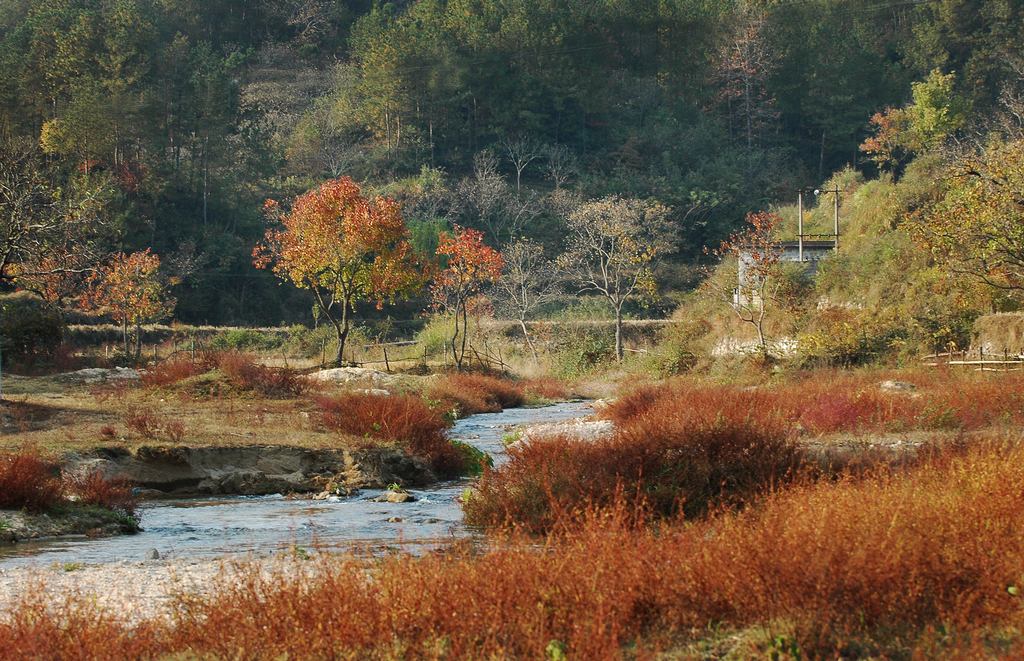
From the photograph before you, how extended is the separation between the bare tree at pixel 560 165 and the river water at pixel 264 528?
2815 inches

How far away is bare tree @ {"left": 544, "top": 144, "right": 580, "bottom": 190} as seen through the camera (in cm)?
9088

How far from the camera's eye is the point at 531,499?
1459 centimetres

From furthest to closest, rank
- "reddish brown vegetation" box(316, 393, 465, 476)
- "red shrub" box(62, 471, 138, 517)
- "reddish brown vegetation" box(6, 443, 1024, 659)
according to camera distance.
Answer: "reddish brown vegetation" box(316, 393, 465, 476), "red shrub" box(62, 471, 138, 517), "reddish brown vegetation" box(6, 443, 1024, 659)

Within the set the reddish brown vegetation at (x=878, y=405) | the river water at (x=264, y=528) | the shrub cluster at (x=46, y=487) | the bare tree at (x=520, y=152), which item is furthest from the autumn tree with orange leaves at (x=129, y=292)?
the bare tree at (x=520, y=152)

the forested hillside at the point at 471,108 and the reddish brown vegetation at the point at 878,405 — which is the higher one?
the forested hillside at the point at 471,108

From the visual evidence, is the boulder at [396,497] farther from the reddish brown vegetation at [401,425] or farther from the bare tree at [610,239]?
the bare tree at [610,239]

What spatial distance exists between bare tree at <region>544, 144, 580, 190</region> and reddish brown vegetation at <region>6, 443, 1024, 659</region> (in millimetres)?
82030

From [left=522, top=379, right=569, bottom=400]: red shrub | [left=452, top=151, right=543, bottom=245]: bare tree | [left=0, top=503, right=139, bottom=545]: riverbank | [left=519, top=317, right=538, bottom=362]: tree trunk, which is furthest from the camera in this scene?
[left=452, top=151, right=543, bottom=245]: bare tree

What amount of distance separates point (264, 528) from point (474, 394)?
77.6ft

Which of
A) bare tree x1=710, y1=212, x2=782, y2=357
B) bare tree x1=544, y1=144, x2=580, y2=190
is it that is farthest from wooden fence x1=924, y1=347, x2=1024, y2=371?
bare tree x1=544, y1=144, x2=580, y2=190

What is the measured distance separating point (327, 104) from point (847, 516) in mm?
95403

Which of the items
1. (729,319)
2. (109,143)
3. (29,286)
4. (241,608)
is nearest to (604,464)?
(241,608)

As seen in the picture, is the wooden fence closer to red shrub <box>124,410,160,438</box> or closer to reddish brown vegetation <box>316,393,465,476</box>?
reddish brown vegetation <box>316,393,465,476</box>

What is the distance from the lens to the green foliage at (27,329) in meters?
A: 37.0
